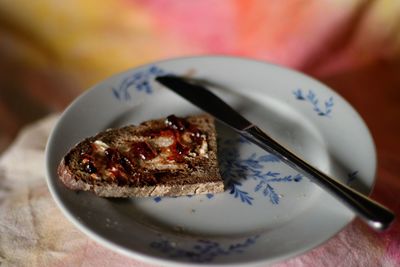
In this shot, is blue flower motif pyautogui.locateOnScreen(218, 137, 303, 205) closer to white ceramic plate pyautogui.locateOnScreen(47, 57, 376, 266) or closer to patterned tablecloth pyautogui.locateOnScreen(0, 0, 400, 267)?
white ceramic plate pyautogui.locateOnScreen(47, 57, 376, 266)

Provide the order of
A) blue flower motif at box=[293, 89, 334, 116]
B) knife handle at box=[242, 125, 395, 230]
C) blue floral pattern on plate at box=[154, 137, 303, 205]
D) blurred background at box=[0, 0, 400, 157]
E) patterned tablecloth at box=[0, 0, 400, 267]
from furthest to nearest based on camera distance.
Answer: blurred background at box=[0, 0, 400, 157] → patterned tablecloth at box=[0, 0, 400, 267] → blue flower motif at box=[293, 89, 334, 116] → blue floral pattern on plate at box=[154, 137, 303, 205] → knife handle at box=[242, 125, 395, 230]

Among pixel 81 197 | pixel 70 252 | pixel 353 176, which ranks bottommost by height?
pixel 70 252

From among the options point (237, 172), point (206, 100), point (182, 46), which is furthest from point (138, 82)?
point (182, 46)

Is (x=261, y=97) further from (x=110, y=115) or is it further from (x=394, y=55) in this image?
(x=394, y=55)

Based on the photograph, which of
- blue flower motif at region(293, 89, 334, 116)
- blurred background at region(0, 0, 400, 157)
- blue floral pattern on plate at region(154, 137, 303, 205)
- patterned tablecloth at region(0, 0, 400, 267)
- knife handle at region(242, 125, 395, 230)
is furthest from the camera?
blurred background at region(0, 0, 400, 157)

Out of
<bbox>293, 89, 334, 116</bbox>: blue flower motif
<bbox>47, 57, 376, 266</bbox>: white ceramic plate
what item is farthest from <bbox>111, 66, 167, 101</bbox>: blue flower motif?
<bbox>293, 89, 334, 116</bbox>: blue flower motif

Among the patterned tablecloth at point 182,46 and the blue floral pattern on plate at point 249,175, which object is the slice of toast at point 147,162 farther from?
the patterned tablecloth at point 182,46

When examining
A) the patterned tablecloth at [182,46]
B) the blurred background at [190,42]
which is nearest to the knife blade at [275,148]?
the patterned tablecloth at [182,46]

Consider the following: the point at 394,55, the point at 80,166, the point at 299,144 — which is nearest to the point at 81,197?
the point at 80,166
